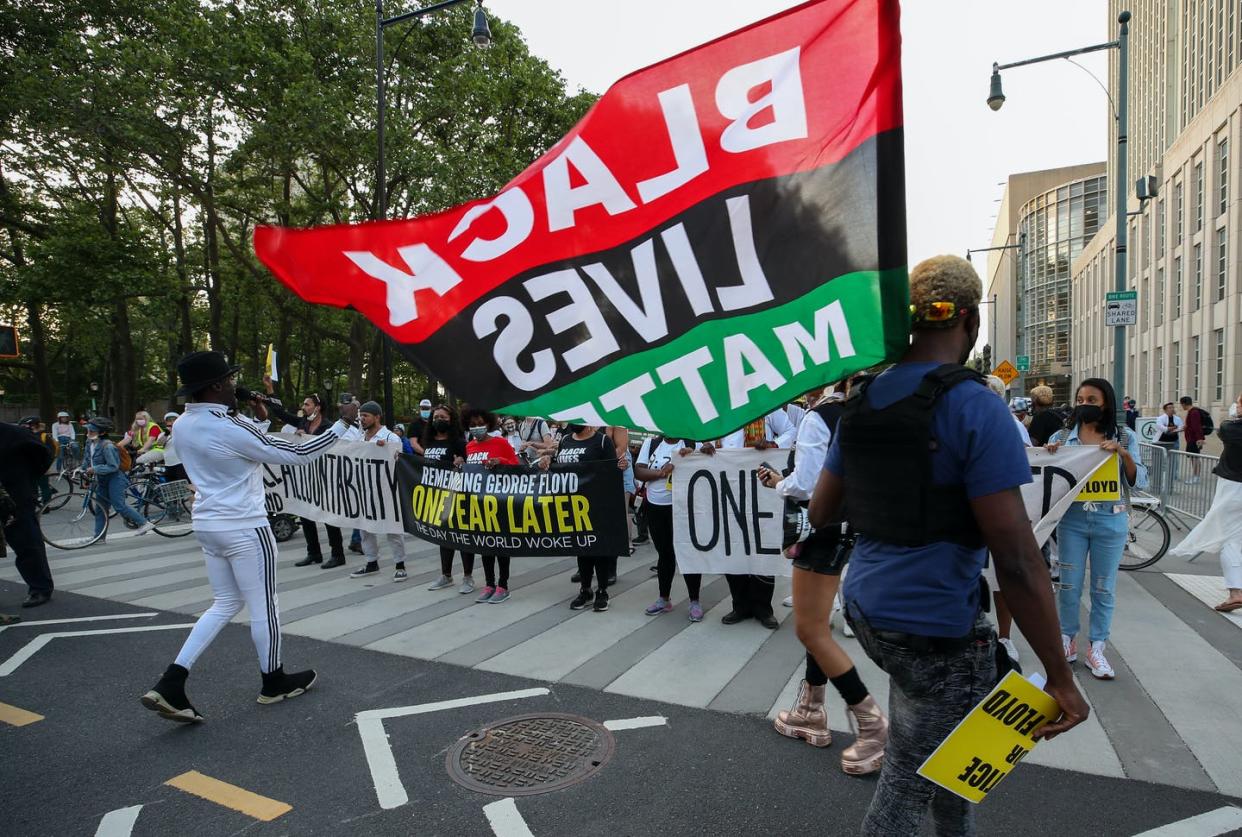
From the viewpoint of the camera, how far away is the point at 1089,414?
5.12 metres

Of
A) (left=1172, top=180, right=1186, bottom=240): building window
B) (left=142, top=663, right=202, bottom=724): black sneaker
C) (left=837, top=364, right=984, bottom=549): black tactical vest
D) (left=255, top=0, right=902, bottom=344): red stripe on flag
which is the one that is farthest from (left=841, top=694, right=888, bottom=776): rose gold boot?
(left=1172, top=180, right=1186, bottom=240): building window

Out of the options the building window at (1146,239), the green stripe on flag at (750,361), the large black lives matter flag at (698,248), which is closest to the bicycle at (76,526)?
the large black lives matter flag at (698,248)

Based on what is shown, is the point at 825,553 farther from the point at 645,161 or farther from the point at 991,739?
the point at 645,161

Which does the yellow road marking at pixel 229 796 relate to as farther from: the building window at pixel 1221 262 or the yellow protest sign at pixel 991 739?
the building window at pixel 1221 262

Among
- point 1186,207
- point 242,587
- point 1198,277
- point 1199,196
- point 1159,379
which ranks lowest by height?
point 1159,379

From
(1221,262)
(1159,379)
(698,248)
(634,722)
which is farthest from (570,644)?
(1159,379)

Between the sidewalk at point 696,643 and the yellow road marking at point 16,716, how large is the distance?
1855 mm

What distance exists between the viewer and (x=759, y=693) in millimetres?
4527

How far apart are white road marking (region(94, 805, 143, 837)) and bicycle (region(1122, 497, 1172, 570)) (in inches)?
336

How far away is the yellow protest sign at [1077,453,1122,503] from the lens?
4.72 meters

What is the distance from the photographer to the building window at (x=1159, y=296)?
37.7 metres

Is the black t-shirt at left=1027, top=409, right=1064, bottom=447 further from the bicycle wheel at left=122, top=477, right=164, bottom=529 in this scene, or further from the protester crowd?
the bicycle wheel at left=122, top=477, right=164, bottom=529

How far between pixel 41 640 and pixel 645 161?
6.30 metres

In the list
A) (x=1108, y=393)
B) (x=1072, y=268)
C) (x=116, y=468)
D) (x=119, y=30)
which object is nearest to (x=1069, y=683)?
(x=1108, y=393)
